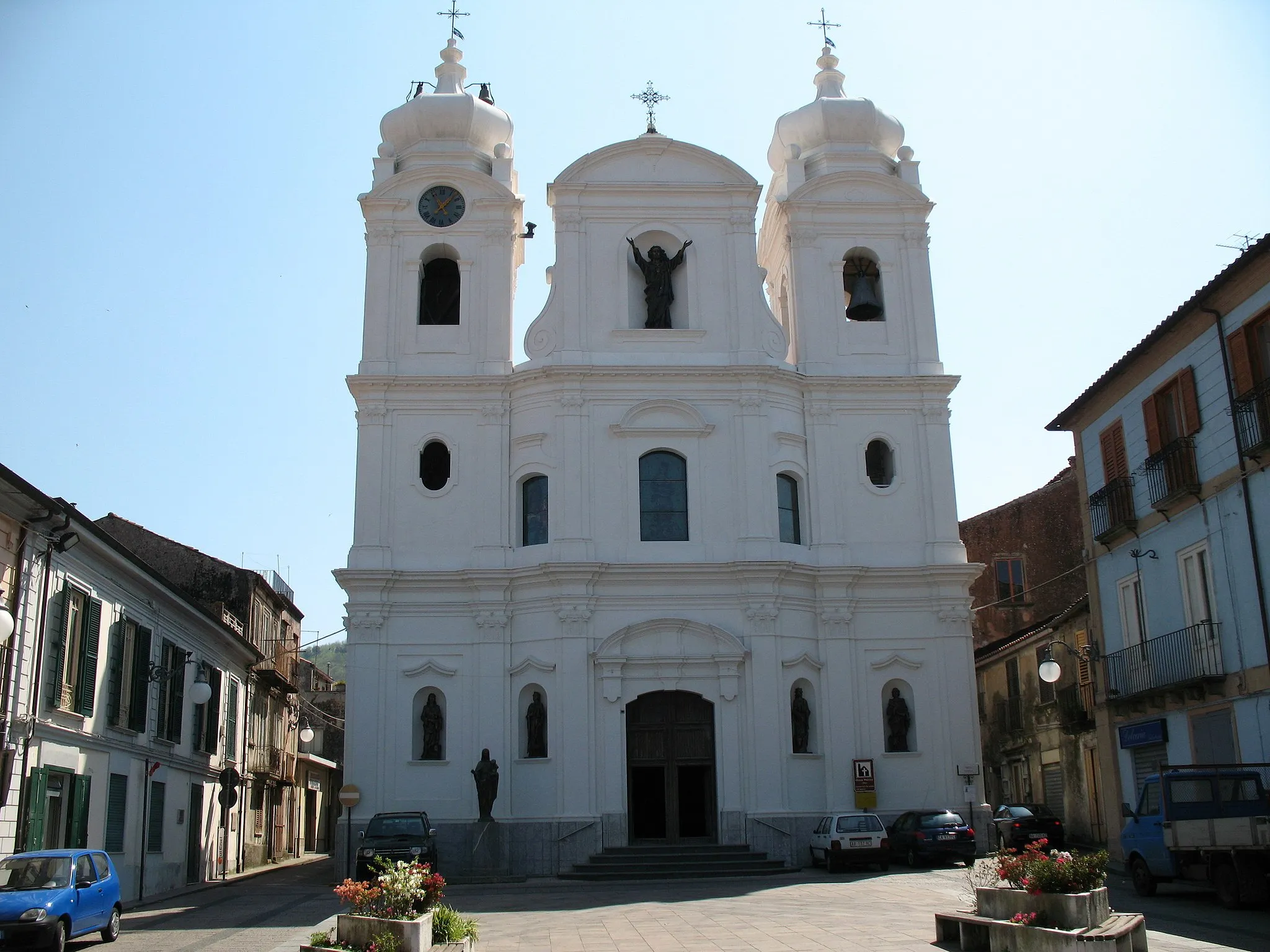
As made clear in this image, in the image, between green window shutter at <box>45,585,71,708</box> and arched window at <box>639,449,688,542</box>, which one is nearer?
green window shutter at <box>45,585,71,708</box>

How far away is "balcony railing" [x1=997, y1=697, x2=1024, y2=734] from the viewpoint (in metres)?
40.6

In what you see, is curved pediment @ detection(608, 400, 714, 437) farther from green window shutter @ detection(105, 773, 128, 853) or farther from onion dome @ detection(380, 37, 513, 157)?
green window shutter @ detection(105, 773, 128, 853)

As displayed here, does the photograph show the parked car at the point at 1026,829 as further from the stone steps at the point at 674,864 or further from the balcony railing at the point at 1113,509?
the balcony railing at the point at 1113,509

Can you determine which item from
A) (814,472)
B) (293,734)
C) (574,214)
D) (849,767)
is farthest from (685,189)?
(293,734)

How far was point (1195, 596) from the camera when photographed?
76.4 feet

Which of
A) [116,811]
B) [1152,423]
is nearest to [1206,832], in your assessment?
[1152,423]

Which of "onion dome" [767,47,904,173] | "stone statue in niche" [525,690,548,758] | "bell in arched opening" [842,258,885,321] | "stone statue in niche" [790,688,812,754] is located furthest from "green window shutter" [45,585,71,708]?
"onion dome" [767,47,904,173]

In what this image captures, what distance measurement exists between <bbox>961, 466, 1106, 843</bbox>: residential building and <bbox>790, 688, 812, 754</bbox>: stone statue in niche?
27.0 ft

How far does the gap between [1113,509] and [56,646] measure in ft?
66.3

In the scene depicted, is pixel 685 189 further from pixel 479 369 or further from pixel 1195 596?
pixel 1195 596

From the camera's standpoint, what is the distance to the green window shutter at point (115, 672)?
24.7 m

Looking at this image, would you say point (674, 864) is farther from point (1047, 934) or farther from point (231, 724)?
point (1047, 934)

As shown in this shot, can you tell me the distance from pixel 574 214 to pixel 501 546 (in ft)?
29.5

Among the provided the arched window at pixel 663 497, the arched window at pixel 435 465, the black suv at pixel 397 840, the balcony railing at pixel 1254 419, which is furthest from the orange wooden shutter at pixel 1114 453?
the black suv at pixel 397 840
